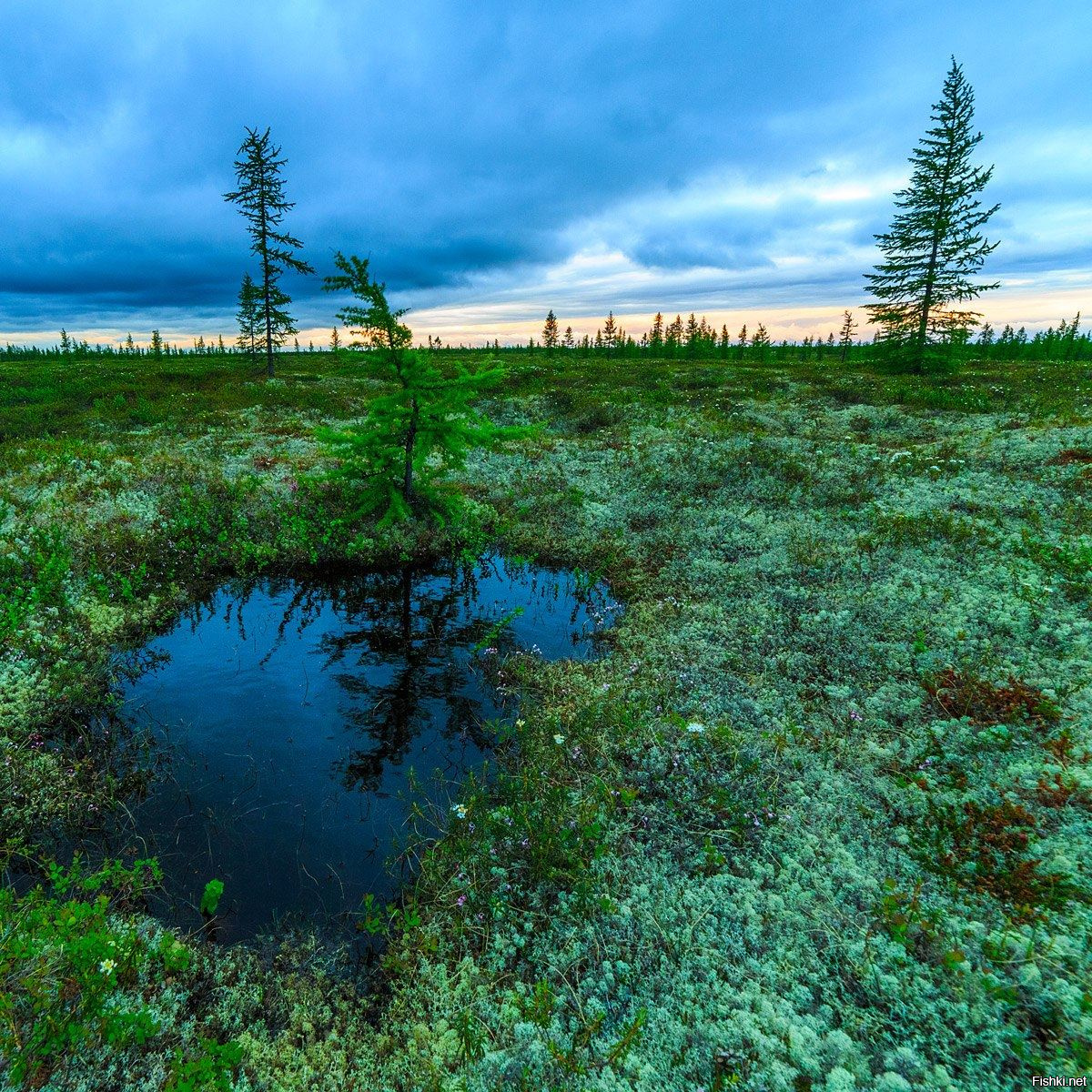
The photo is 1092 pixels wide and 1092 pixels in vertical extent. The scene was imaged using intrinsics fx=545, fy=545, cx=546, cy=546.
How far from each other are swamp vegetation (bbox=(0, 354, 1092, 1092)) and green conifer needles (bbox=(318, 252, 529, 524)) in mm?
834

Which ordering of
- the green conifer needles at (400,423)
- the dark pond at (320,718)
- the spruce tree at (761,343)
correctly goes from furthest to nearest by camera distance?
1. the spruce tree at (761,343)
2. the green conifer needles at (400,423)
3. the dark pond at (320,718)

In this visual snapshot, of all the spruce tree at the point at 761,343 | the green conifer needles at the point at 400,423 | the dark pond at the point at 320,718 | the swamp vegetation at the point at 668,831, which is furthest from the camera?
the spruce tree at the point at 761,343

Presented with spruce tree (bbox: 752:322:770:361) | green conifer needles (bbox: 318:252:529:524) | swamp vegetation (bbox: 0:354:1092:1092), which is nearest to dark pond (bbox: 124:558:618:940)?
swamp vegetation (bbox: 0:354:1092:1092)

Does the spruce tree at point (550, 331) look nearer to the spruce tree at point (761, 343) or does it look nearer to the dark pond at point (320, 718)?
the spruce tree at point (761, 343)

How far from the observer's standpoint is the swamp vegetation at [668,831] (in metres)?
3.82

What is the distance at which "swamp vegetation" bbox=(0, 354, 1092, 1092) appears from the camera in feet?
12.5

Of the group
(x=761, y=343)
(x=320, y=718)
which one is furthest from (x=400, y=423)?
(x=761, y=343)

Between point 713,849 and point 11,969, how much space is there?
571 cm

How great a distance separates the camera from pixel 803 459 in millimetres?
17609

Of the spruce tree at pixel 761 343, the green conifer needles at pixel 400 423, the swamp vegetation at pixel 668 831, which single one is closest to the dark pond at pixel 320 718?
the swamp vegetation at pixel 668 831

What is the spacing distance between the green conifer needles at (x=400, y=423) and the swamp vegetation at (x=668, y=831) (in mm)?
834

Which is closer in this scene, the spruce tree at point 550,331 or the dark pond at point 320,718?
the dark pond at point 320,718

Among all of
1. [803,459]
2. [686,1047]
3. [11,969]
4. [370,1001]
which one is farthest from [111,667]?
[803,459]

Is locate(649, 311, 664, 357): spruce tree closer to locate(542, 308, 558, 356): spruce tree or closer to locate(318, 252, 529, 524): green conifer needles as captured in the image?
locate(542, 308, 558, 356): spruce tree
